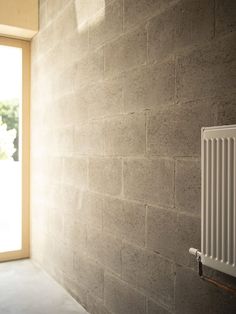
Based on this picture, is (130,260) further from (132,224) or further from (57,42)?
(57,42)

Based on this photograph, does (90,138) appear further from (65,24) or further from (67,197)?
(65,24)

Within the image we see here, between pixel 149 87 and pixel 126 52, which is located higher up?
pixel 126 52

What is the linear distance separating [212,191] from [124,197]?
801 mm

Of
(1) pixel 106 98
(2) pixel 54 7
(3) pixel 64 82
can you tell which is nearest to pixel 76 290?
(1) pixel 106 98

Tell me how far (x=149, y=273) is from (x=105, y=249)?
0.50m

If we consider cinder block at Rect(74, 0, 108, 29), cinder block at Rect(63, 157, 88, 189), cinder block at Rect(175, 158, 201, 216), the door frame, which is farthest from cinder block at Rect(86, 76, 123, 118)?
the door frame

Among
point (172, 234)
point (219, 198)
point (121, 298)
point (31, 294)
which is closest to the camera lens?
point (219, 198)

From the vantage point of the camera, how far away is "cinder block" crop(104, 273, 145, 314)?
1.92 m

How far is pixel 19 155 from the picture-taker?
12.3 feet

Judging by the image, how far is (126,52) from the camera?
6.55 feet

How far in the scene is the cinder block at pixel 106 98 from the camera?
2078mm

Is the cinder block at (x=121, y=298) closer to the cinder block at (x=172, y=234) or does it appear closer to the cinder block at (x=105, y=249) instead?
the cinder block at (x=105, y=249)

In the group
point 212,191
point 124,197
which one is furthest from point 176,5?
point 124,197

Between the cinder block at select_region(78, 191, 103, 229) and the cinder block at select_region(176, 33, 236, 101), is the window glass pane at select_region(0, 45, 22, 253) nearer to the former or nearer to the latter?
the cinder block at select_region(78, 191, 103, 229)
